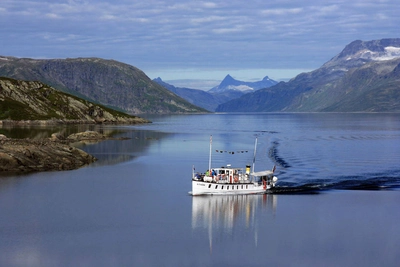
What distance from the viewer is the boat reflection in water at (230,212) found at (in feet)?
235

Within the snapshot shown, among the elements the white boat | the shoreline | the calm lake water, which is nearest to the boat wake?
the calm lake water

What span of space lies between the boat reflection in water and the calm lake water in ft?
0.44

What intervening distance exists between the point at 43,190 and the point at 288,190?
3777 cm

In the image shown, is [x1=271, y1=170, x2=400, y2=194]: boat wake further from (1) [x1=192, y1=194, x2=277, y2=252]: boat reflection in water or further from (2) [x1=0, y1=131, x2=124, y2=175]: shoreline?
(2) [x1=0, y1=131, x2=124, y2=175]: shoreline

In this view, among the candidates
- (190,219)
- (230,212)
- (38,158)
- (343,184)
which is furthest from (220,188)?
(38,158)

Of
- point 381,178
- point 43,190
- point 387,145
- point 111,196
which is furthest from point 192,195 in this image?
point 387,145

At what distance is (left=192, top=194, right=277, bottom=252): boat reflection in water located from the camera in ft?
235

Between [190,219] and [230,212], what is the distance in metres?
7.39

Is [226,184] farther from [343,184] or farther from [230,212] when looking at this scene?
[343,184]

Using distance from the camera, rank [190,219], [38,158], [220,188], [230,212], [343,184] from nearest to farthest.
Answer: [190,219]
[230,212]
[220,188]
[343,184]
[38,158]

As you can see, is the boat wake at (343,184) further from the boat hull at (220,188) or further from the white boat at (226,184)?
the boat hull at (220,188)

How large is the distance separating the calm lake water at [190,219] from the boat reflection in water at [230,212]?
14 cm

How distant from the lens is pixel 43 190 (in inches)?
3656

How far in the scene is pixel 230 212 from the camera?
8050 centimetres
